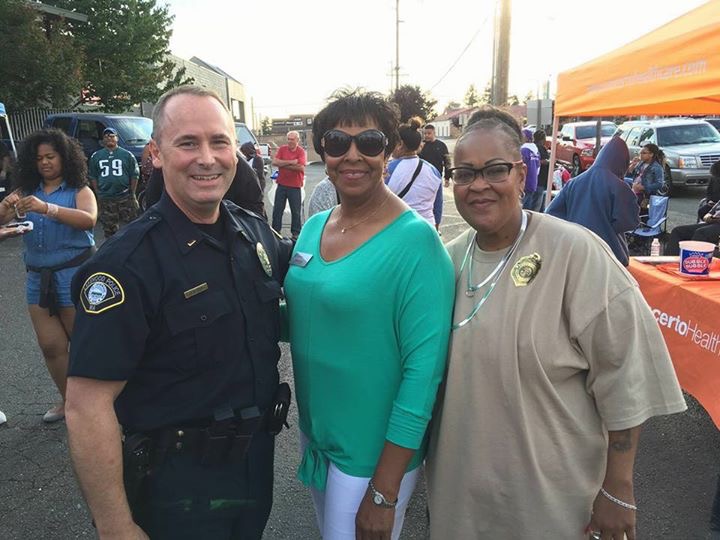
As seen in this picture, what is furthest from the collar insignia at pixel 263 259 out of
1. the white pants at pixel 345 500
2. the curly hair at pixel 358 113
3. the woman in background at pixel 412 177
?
the woman in background at pixel 412 177

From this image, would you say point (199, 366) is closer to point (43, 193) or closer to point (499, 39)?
point (43, 193)

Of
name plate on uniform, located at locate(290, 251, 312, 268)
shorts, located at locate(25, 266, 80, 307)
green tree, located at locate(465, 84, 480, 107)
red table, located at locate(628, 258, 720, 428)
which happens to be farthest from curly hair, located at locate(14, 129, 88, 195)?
green tree, located at locate(465, 84, 480, 107)

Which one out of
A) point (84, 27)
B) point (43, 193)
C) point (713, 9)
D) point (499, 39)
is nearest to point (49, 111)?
point (84, 27)

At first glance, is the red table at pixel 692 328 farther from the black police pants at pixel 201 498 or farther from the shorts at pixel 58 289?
the shorts at pixel 58 289

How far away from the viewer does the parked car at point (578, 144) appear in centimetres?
1822

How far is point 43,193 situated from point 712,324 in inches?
172

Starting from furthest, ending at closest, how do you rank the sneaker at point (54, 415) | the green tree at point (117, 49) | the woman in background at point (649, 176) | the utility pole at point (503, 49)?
the green tree at point (117, 49) < the utility pole at point (503, 49) < the woman in background at point (649, 176) < the sneaker at point (54, 415)

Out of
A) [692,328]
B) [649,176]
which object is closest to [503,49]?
[649,176]

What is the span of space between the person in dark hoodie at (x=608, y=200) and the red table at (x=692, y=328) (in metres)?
0.61

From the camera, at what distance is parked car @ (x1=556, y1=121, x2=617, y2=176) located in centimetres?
1822

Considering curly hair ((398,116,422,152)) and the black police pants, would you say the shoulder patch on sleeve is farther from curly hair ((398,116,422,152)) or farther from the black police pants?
curly hair ((398,116,422,152))

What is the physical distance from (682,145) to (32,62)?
1849 centimetres

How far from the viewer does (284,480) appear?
3.18 meters

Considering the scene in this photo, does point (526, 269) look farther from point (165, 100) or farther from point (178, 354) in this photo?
point (165, 100)
